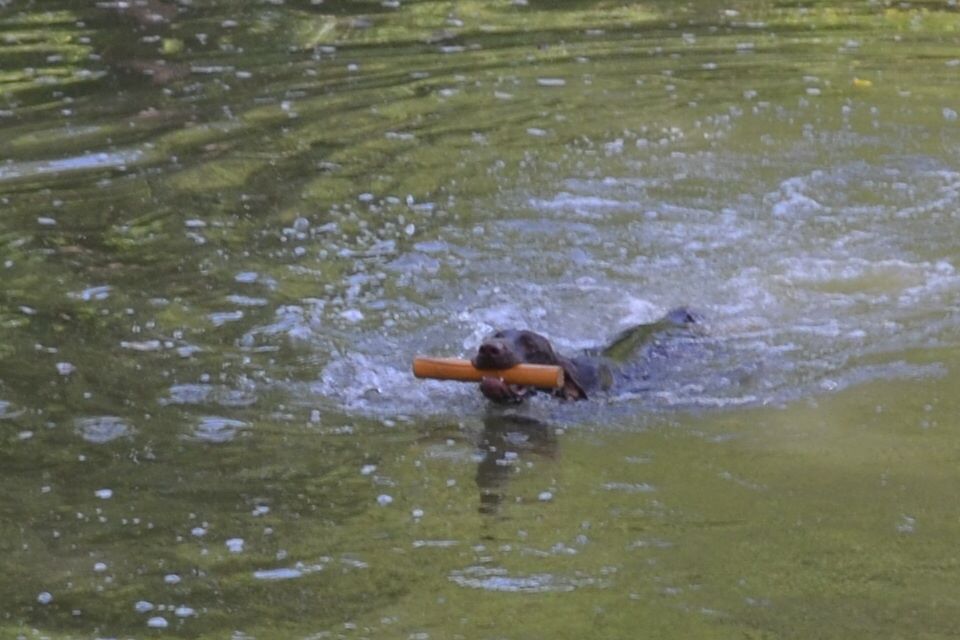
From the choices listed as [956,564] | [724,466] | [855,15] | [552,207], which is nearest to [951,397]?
[724,466]

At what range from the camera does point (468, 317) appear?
314 inches

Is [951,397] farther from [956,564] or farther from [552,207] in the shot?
[552,207]

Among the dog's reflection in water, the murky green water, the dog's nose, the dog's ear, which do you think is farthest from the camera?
the dog's ear

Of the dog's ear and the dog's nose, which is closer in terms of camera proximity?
the dog's nose

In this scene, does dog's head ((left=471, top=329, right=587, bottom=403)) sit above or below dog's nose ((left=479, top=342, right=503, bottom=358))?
below

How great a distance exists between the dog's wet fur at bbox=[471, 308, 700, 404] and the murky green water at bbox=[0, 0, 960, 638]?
0.36 ft

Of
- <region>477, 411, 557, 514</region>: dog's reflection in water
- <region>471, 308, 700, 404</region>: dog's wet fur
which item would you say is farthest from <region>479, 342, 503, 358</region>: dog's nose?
<region>477, 411, 557, 514</region>: dog's reflection in water

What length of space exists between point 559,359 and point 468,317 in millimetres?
1408

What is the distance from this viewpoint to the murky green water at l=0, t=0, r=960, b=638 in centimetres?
498

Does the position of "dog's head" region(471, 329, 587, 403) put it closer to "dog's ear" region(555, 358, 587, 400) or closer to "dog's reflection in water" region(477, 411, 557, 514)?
"dog's ear" region(555, 358, 587, 400)

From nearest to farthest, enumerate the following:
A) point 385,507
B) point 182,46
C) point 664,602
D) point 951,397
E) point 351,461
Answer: point 664,602 → point 385,507 → point 351,461 → point 951,397 → point 182,46

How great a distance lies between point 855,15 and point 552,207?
6.37 meters

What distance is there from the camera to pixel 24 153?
421 inches

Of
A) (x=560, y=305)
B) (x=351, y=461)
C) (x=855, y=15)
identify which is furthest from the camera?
(x=855, y=15)
